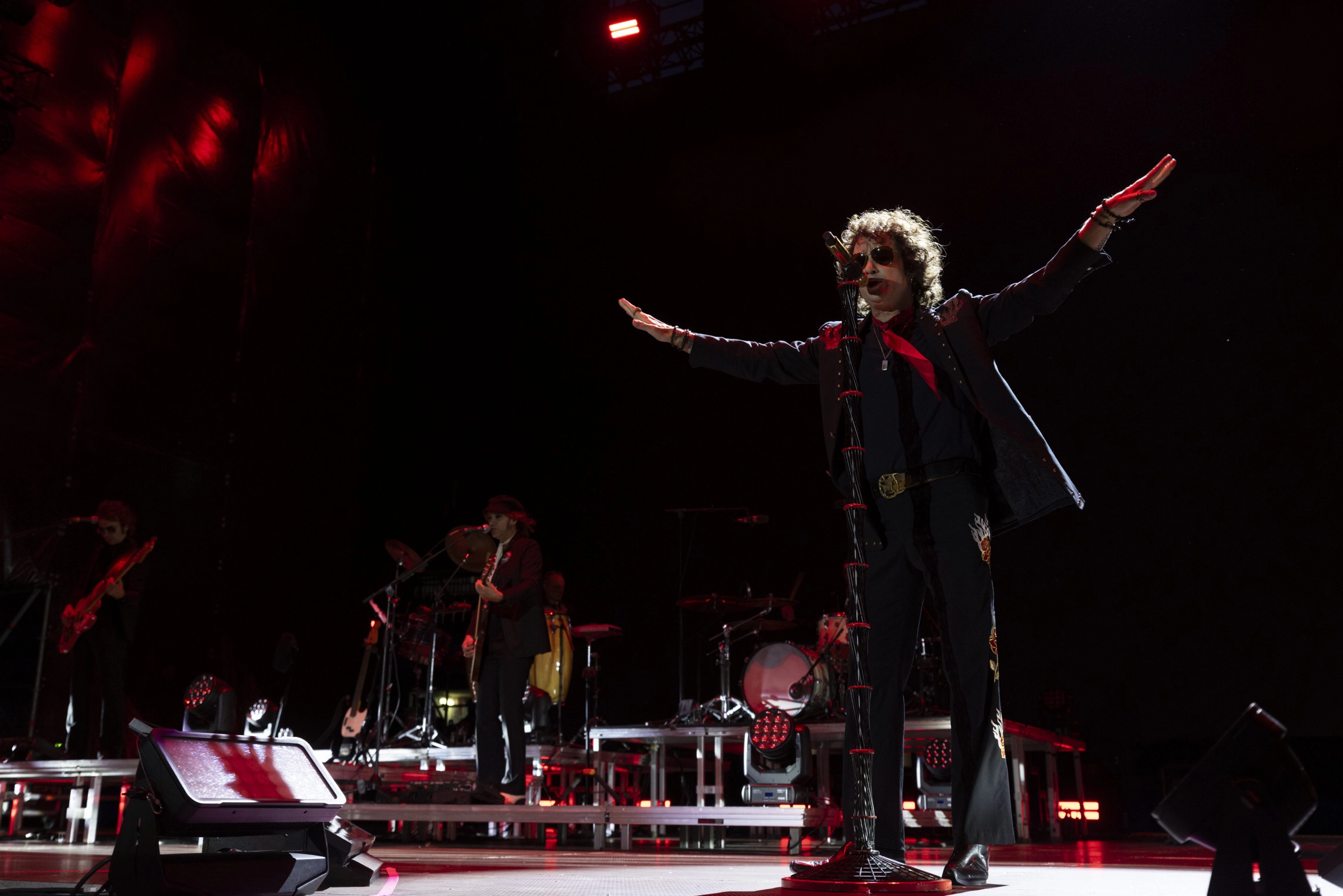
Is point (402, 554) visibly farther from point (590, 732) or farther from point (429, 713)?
point (590, 732)

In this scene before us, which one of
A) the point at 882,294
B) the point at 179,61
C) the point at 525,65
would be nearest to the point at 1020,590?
the point at 882,294

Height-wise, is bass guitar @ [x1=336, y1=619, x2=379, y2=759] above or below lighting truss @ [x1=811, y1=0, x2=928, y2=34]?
below

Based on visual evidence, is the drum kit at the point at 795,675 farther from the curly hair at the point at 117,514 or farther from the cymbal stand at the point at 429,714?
the curly hair at the point at 117,514

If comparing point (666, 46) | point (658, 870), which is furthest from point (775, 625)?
point (666, 46)

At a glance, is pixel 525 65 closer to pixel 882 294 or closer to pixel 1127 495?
pixel 1127 495

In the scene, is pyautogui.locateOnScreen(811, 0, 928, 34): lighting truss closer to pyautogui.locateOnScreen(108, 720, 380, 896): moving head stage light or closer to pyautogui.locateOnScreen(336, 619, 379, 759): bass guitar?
pyautogui.locateOnScreen(336, 619, 379, 759): bass guitar

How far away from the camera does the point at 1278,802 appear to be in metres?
1.07

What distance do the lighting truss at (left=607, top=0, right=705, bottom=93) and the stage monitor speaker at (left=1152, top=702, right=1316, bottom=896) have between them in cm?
795

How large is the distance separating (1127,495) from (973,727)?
4.55 m

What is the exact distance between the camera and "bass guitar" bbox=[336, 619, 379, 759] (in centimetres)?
711

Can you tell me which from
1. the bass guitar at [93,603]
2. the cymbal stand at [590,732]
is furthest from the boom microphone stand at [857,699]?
the bass guitar at [93,603]

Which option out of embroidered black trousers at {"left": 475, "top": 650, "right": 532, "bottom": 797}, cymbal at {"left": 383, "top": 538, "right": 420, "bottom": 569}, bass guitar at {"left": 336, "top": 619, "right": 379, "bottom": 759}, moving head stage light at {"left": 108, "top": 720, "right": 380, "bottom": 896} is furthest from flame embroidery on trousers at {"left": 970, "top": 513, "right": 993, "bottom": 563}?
bass guitar at {"left": 336, "top": 619, "right": 379, "bottom": 759}

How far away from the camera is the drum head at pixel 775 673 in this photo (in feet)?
19.2

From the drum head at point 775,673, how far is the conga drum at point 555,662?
5.50ft
